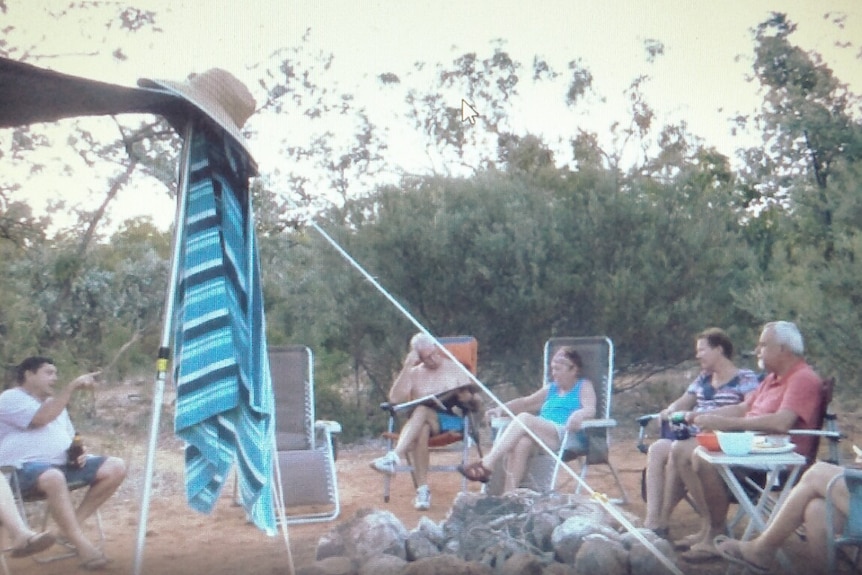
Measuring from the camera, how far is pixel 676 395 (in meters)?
7.09

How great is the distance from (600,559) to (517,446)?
1.15 meters

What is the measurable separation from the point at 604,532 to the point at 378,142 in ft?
17.5

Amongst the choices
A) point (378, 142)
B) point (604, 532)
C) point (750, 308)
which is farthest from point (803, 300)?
point (378, 142)

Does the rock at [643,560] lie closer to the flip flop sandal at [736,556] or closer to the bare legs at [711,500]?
the flip flop sandal at [736,556]

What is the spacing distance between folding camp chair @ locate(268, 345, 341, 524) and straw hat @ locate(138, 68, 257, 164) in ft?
5.64

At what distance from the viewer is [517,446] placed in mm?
4082

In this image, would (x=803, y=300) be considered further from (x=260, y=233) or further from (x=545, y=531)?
(x=260, y=233)

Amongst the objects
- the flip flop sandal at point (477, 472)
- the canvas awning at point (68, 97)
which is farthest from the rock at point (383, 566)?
the canvas awning at point (68, 97)

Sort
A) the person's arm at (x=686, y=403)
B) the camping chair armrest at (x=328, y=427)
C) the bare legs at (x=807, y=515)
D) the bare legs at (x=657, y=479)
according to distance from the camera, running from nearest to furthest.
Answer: the bare legs at (x=807, y=515) < the bare legs at (x=657, y=479) < the person's arm at (x=686, y=403) < the camping chair armrest at (x=328, y=427)

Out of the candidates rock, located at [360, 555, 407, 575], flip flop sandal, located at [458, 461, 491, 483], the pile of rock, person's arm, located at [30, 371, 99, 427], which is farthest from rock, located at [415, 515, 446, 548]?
person's arm, located at [30, 371, 99, 427]

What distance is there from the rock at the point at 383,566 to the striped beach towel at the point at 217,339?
1.42ft

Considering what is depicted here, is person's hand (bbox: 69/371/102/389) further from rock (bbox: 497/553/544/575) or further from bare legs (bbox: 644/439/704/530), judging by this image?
bare legs (bbox: 644/439/704/530)

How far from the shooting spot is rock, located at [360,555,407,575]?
299 cm

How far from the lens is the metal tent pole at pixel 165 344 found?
94.8 inches
